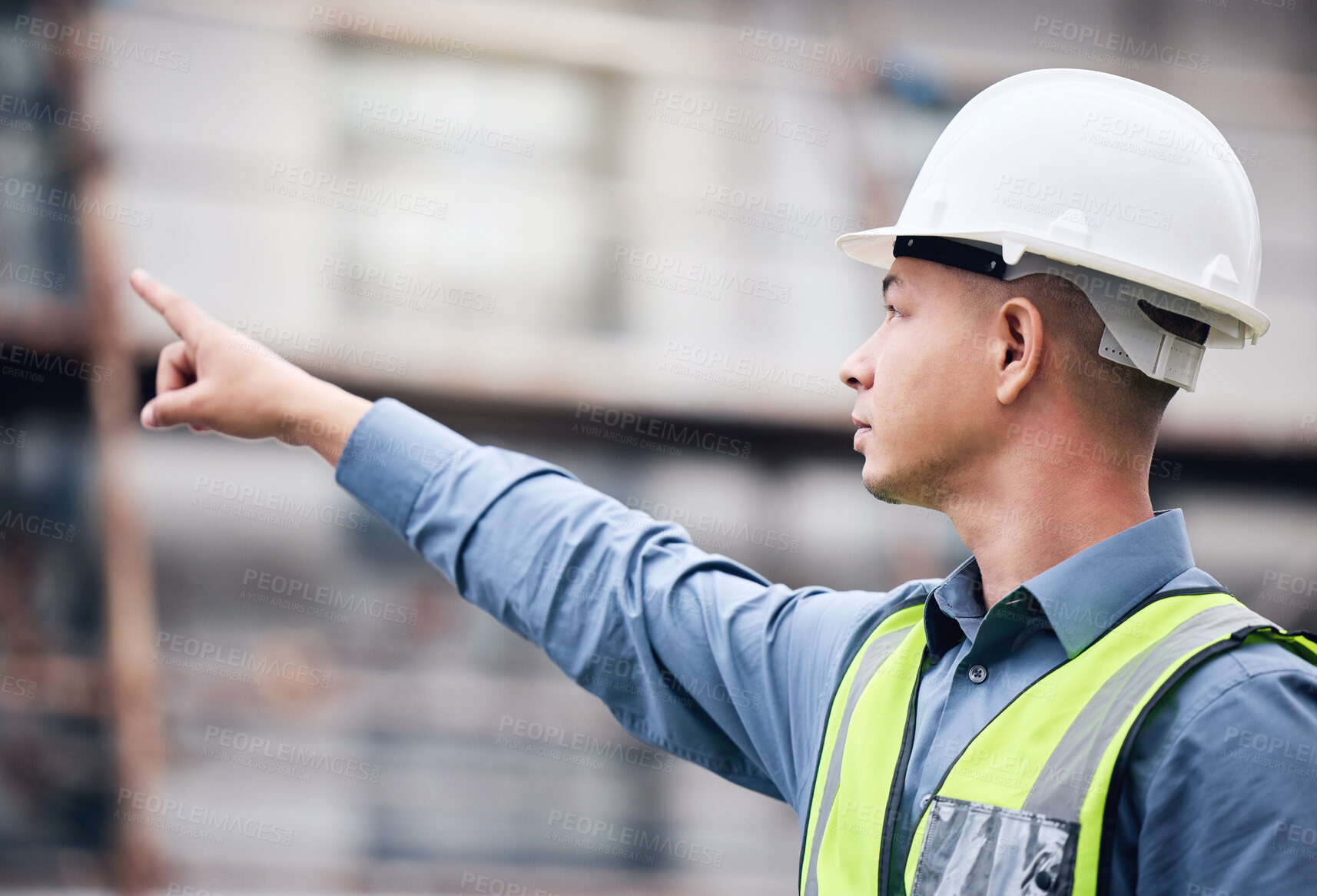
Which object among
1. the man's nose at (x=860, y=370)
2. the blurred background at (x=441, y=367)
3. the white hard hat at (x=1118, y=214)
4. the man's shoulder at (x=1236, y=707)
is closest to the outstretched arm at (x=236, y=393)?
the man's nose at (x=860, y=370)

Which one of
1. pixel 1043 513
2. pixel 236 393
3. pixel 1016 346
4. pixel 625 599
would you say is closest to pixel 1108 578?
pixel 1043 513

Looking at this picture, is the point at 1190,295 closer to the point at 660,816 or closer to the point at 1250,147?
the point at 660,816

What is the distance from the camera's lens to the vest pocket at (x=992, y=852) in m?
0.54

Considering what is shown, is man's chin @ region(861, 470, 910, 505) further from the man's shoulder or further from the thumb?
the thumb

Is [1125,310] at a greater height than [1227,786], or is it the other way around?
[1125,310]

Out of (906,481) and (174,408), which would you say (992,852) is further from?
(174,408)

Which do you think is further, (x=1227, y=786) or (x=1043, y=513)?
(x=1043, y=513)

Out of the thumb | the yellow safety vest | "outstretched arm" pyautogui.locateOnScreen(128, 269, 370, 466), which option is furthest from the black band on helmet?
the thumb

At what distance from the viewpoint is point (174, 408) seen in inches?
34.8

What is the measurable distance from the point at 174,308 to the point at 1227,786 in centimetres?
90

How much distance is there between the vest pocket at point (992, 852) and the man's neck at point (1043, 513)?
0.17m

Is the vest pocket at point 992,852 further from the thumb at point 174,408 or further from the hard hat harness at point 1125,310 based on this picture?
the thumb at point 174,408

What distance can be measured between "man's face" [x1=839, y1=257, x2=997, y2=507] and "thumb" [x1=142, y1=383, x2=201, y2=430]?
583 mm

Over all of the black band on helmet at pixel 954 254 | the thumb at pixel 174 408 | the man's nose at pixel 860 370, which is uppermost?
the black band on helmet at pixel 954 254
